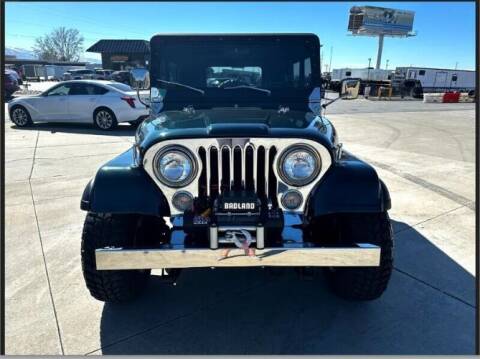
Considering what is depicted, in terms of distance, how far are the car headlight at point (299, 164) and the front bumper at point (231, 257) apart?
0.46 metres

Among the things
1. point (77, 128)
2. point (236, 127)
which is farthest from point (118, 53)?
point (236, 127)

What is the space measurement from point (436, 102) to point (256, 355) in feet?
89.7

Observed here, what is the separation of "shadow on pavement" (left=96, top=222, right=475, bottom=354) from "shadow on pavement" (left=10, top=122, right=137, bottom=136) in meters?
7.78

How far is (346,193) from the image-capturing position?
2.27 metres

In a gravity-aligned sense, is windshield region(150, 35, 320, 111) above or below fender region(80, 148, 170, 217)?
above

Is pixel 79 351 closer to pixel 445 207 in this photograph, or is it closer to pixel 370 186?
pixel 370 186

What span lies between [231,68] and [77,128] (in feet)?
28.7

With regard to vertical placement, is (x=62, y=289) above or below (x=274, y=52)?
below

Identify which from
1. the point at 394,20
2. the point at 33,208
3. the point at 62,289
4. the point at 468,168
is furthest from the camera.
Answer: the point at 394,20

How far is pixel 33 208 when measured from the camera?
4.55 m

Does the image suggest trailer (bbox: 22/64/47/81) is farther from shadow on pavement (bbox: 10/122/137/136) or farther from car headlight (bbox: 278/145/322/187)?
car headlight (bbox: 278/145/322/187)

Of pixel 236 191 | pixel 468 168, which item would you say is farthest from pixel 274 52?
pixel 468 168

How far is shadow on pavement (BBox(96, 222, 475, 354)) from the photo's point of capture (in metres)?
2.32

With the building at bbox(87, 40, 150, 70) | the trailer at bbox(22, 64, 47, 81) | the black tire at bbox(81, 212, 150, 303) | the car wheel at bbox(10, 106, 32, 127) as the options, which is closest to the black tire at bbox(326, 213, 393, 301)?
the black tire at bbox(81, 212, 150, 303)
